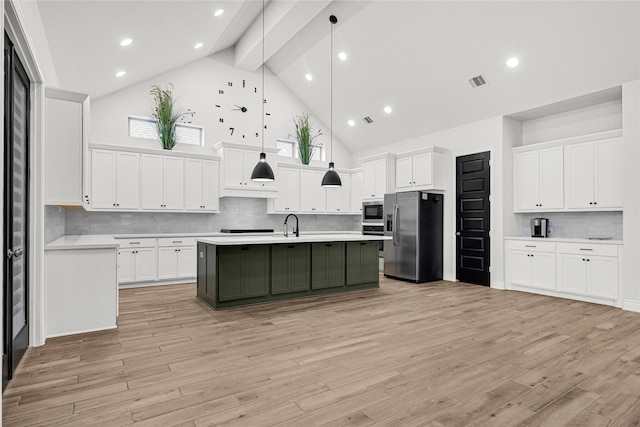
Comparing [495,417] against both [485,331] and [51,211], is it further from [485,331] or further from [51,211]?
[51,211]

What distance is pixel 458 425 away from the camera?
2061 mm

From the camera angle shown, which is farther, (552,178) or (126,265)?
(126,265)

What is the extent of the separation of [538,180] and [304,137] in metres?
4.82

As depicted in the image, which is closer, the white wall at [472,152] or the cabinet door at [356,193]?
the white wall at [472,152]

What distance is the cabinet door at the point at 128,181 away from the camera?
6.20 m

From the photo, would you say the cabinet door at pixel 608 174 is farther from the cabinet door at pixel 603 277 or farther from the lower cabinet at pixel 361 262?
the lower cabinet at pixel 361 262

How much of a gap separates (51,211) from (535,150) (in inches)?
272

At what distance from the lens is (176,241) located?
6516 millimetres

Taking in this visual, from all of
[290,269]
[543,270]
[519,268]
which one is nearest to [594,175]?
[543,270]

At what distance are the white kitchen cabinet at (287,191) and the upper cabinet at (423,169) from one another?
2.29m

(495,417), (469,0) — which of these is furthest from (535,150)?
(495,417)

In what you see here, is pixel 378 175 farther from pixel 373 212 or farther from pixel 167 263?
pixel 167 263

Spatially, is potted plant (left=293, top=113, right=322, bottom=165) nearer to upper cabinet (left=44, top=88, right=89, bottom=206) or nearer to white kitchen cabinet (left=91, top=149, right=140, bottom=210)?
white kitchen cabinet (left=91, top=149, right=140, bottom=210)

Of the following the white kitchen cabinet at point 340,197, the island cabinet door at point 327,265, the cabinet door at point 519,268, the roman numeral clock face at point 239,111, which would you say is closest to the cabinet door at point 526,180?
the cabinet door at point 519,268
